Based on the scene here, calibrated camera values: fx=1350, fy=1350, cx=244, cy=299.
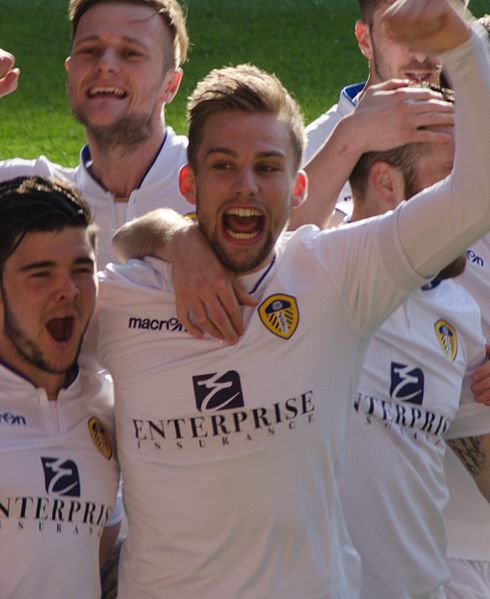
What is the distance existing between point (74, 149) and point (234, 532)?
289 inches

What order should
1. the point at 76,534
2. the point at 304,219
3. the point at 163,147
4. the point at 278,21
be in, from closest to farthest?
the point at 76,534 < the point at 304,219 < the point at 163,147 < the point at 278,21

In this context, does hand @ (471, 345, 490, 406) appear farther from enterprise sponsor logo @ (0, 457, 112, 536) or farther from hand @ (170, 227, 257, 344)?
enterprise sponsor logo @ (0, 457, 112, 536)

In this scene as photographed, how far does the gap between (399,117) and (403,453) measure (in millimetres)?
892

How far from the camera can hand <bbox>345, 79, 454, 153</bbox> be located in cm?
353

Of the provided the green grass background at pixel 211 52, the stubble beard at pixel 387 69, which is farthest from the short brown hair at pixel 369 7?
the green grass background at pixel 211 52

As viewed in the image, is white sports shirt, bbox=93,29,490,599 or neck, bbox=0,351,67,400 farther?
neck, bbox=0,351,67,400

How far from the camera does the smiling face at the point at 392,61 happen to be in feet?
15.4

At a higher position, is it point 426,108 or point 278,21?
point 426,108

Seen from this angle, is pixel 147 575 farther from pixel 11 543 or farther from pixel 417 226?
pixel 417 226

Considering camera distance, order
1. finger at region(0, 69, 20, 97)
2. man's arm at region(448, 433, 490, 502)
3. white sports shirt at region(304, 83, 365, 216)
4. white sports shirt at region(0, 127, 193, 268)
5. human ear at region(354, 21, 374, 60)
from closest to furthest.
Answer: man's arm at region(448, 433, 490, 502)
finger at region(0, 69, 20, 97)
white sports shirt at region(0, 127, 193, 268)
white sports shirt at region(304, 83, 365, 216)
human ear at region(354, 21, 374, 60)

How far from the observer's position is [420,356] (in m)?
3.53

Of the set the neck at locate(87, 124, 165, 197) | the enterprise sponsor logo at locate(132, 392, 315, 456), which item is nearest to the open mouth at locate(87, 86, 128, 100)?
the neck at locate(87, 124, 165, 197)

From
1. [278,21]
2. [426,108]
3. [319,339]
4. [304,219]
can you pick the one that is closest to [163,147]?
[304,219]

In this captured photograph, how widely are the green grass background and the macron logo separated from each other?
22.0 ft
